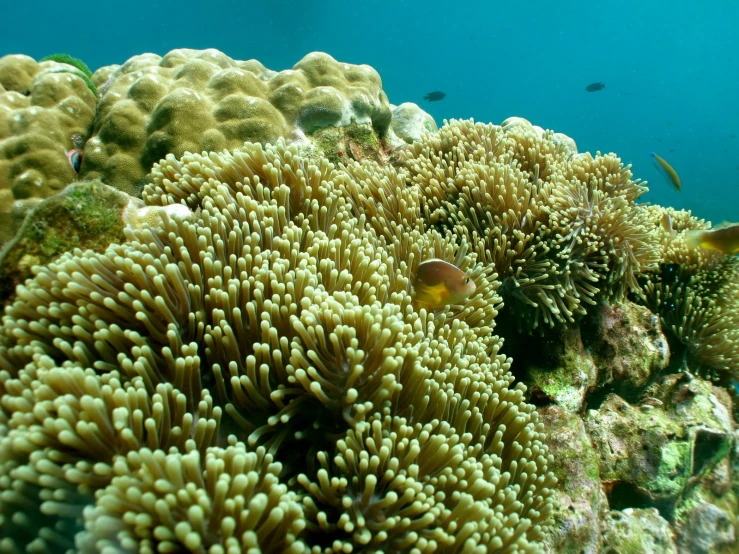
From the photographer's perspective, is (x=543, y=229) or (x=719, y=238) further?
(x=719, y=238)

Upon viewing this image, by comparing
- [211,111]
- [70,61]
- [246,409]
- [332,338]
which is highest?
[70,61]

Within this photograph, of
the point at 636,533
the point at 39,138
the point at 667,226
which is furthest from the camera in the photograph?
the point at 667,226

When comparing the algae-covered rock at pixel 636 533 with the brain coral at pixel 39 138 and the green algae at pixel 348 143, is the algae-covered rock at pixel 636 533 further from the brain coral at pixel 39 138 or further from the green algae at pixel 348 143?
the brain coral at pixel 39 138

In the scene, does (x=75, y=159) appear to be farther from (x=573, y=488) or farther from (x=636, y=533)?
(x=636, y=533)

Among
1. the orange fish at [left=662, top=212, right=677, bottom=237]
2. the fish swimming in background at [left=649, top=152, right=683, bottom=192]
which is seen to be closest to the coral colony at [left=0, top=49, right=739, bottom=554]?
the orange fish at [left=662, top=212, right=677, bottom=237]

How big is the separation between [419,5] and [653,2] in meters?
60.4

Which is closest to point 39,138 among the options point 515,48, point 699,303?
point 699,303

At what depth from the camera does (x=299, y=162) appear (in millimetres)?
2947

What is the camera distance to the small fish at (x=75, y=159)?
188 inches

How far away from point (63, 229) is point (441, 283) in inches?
86.4

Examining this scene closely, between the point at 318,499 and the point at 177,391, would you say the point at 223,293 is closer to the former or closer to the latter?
the point at 177,391

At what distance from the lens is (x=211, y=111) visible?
4.66 m

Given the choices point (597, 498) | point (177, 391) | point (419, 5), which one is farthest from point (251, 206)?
point (419, 5)

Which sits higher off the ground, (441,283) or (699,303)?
(699,303)
